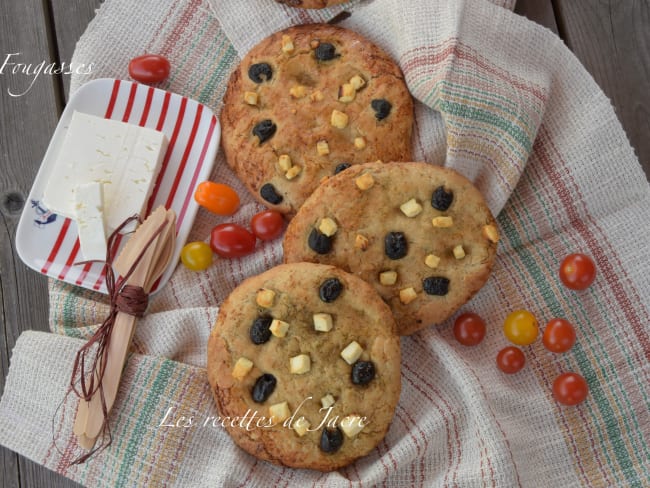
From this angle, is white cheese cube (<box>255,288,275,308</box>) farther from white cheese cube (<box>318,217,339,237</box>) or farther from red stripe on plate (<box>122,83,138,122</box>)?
red stripe on plate (<box>122,83,138,122</box>)

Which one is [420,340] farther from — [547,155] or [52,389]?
[52,389]

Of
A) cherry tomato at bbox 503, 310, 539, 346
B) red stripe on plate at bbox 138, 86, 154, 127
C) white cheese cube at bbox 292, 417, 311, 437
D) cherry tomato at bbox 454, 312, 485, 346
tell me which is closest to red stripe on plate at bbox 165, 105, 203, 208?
red stripe on plate at bbox 138, 86, 154, 127

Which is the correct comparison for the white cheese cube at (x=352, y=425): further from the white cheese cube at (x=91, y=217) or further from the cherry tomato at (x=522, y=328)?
the white cheese cube at (x=91, y=217)

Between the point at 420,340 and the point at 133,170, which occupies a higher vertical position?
the point at 133,170

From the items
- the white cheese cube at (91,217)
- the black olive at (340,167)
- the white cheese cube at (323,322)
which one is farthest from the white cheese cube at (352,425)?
the white cheese cube at (91,217)

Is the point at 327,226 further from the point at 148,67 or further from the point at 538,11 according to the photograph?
the point at 538,11

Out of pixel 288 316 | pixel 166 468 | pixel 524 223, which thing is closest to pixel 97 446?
pixel 166 468

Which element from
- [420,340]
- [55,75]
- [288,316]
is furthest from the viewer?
[55,75]
